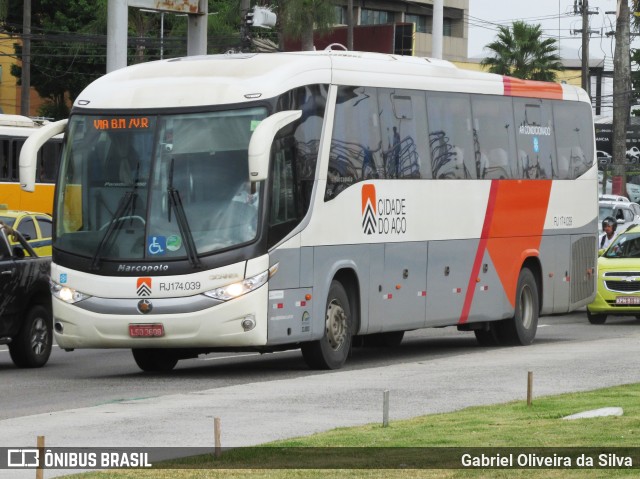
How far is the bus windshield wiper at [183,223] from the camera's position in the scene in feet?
58.4

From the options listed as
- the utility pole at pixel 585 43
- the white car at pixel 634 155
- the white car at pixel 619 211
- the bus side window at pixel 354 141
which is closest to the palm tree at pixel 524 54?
the utility pole at pixel 585 43

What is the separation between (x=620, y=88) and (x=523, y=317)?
36.1m

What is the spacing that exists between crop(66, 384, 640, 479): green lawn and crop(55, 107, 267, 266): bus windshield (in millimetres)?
4778

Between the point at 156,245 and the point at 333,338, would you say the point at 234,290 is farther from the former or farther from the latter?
the point at 333,338

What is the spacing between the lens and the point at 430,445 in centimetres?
1120

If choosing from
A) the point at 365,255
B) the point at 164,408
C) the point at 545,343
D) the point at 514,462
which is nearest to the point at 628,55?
the point at 545,343

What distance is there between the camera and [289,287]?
18484 millimetres

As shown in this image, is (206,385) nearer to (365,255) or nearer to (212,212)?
(212,212)

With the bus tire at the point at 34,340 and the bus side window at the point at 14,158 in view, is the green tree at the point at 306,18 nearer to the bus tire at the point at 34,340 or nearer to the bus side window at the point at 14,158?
the bus side window at the point at 14,158

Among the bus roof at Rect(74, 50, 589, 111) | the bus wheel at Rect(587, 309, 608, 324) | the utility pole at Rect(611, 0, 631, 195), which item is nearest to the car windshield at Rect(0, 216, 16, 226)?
the bus roof at Rect(74, 50, 589, 111)

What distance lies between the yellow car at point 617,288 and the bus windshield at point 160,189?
43.3ft

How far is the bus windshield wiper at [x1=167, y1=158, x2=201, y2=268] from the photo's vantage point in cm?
1781

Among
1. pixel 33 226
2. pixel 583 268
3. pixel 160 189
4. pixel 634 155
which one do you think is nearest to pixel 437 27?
pixel 583 268

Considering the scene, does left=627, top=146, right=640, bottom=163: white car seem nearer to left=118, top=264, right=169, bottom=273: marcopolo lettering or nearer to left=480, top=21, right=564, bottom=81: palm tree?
left=480, top=21, right=564, bottom=81: palm tree
